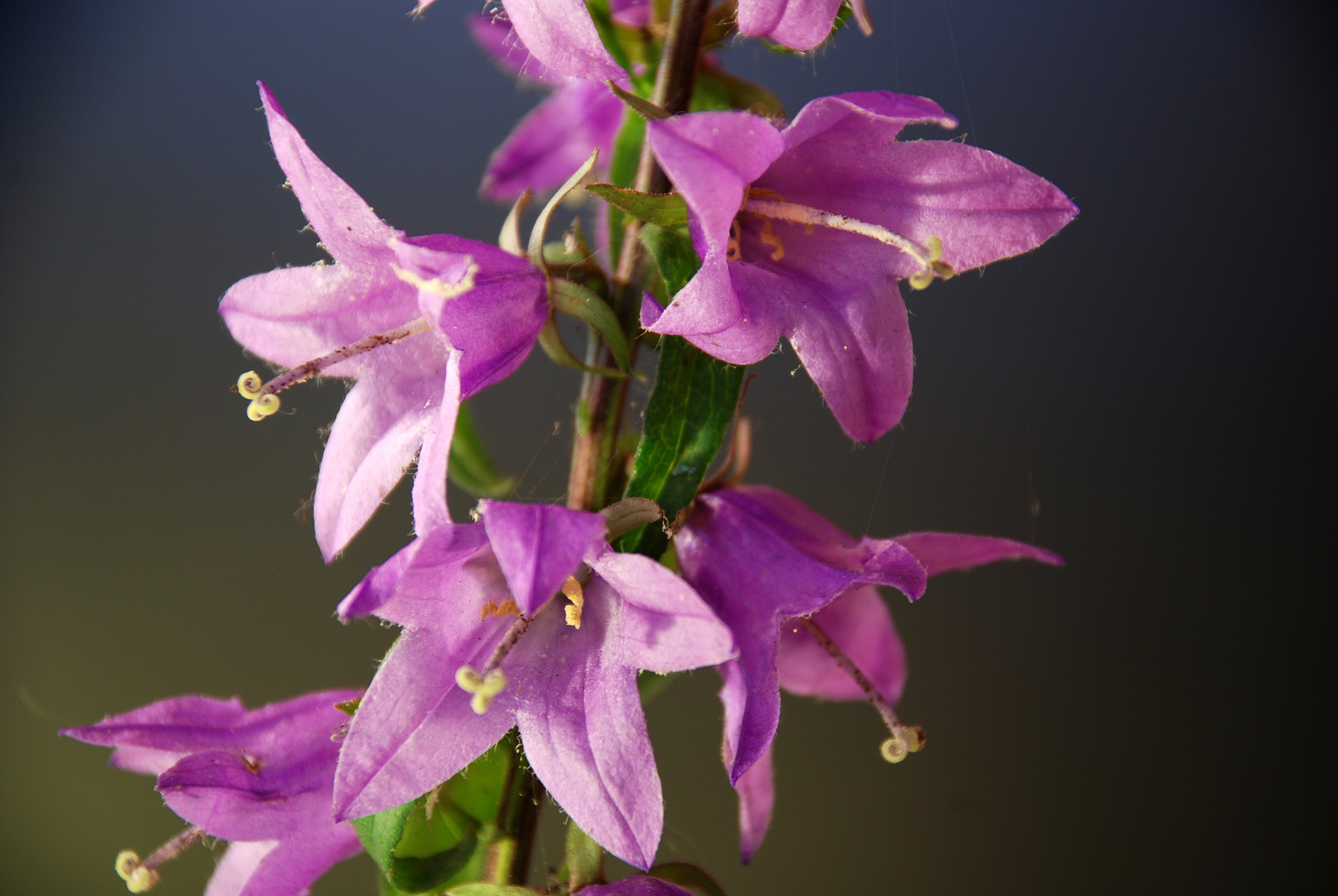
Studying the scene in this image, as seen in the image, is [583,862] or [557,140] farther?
[557,140]

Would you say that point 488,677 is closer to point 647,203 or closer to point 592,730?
point 592,730

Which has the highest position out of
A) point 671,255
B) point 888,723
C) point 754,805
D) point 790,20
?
point 790,20

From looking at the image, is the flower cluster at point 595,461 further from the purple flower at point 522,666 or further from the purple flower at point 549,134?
the purple flower at point 549,134

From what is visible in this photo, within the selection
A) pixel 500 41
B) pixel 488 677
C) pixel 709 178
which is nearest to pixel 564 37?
pixel 709 178

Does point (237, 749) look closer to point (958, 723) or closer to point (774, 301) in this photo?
point (774, 301)

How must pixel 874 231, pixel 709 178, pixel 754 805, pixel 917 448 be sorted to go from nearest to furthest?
pixel 709 178 < pixel 874 231 < pixel 754 805 < pixel 917 448

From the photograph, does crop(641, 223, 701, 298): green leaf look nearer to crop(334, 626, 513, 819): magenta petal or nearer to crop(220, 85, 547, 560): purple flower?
crop(220, 85, 547, 560): purple flower

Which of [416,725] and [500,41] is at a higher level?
[500,41]
